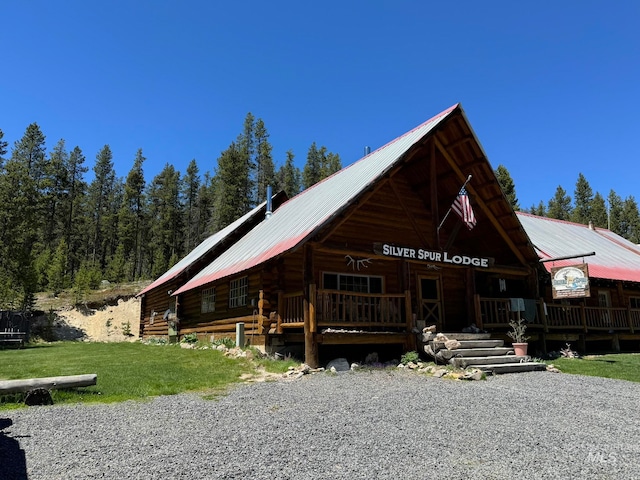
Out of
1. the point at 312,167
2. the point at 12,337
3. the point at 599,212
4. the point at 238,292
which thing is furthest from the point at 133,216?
the point at 599,212

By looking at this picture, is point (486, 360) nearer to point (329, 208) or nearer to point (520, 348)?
point (520, 348)

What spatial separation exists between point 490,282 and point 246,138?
4727cm

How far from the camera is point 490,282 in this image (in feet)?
60.0

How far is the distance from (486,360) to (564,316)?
24.5ft

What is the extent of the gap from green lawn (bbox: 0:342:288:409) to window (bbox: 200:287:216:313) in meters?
3.94

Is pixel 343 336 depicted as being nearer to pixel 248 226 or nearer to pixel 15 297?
pixel 248 226

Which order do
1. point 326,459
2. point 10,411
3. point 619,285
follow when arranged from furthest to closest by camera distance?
1. point 619,285
2. point 10,411
3. point 326,459

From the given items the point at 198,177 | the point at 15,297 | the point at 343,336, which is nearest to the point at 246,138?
the point at 198,177

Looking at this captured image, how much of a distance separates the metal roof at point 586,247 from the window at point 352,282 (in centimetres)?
640

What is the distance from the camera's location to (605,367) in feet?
43.8

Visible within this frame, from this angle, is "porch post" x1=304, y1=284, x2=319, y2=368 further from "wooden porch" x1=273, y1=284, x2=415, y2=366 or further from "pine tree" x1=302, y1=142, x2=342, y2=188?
"pine tree" x1=302, y1=142, x2=342, y2=188

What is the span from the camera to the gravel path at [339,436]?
4.88 metres

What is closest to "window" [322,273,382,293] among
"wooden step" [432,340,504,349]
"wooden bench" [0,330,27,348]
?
"wooden step" [432,340,504,349]

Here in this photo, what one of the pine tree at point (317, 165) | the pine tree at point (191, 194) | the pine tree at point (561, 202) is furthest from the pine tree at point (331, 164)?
the pine tree at point (561, 202)
